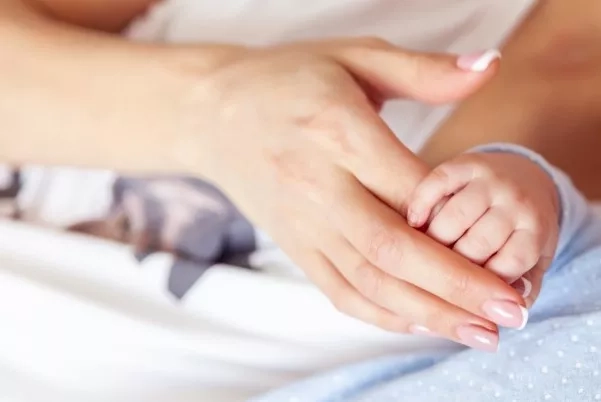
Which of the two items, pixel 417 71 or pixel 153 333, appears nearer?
pixel 417 71

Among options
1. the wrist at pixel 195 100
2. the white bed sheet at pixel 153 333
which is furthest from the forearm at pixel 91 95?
the white bed sheet at pixel 153 333

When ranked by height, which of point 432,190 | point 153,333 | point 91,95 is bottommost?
point 153,333

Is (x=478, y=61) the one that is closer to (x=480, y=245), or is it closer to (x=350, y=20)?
(x=480, y=245)

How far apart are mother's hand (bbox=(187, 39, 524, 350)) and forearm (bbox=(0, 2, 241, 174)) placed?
0.03m

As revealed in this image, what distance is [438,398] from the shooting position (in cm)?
44

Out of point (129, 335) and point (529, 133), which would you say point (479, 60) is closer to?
point (529, 133)

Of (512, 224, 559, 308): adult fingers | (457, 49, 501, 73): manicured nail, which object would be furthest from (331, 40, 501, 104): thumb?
(512, 224, 559, 308): adult fingers

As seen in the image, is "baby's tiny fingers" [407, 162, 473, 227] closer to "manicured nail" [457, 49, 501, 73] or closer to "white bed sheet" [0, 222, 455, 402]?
"manicured nail" [457, 49, 501, 73]

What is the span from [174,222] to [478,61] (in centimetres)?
31

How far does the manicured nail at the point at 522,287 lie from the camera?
1.28 ft

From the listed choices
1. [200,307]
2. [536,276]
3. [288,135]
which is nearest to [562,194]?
[536,276]

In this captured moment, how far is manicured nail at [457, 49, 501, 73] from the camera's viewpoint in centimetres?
41

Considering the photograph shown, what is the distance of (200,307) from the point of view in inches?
22.6

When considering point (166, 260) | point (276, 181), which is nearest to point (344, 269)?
point (276, 181)
